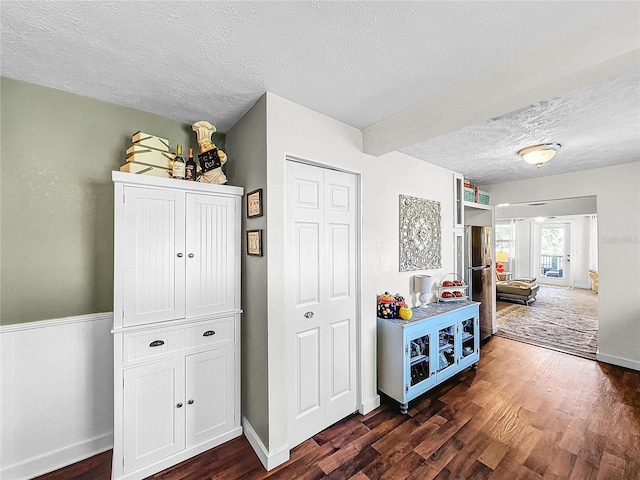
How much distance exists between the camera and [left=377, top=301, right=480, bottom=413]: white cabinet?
91.6 inches

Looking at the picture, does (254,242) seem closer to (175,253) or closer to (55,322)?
(175,253)

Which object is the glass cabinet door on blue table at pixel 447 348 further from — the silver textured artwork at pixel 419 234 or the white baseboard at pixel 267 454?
the white baseboard at pixel 267 454

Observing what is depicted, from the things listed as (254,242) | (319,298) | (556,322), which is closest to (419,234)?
(319,298)

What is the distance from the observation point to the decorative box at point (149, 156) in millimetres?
1786

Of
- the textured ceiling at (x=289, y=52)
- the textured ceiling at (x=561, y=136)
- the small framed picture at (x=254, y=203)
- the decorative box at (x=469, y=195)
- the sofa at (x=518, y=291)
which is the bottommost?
the sofa at (x=518, y=291)

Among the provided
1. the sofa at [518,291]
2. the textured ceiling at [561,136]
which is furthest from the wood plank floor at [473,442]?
the sofa at [518,291]

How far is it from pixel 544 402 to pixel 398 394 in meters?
1.41

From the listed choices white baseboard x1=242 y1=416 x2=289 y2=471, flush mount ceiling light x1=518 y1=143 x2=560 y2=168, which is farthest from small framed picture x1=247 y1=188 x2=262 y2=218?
flush mount ceiling light x1=518 y1=143 x2=560 y2=168

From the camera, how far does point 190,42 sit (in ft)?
4.32

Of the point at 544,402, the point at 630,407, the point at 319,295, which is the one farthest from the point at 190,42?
the point at 630,407

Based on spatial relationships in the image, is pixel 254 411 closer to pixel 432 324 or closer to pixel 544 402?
pixel 432 324

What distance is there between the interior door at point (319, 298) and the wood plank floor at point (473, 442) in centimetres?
25

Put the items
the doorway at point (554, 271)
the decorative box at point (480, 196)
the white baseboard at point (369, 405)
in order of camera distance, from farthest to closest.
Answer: the doorway at point (554, 271) → the decorative box at point (480, 196) → the white baseboard at point (369, 405)

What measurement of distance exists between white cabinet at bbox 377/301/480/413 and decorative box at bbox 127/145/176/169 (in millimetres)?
2201
